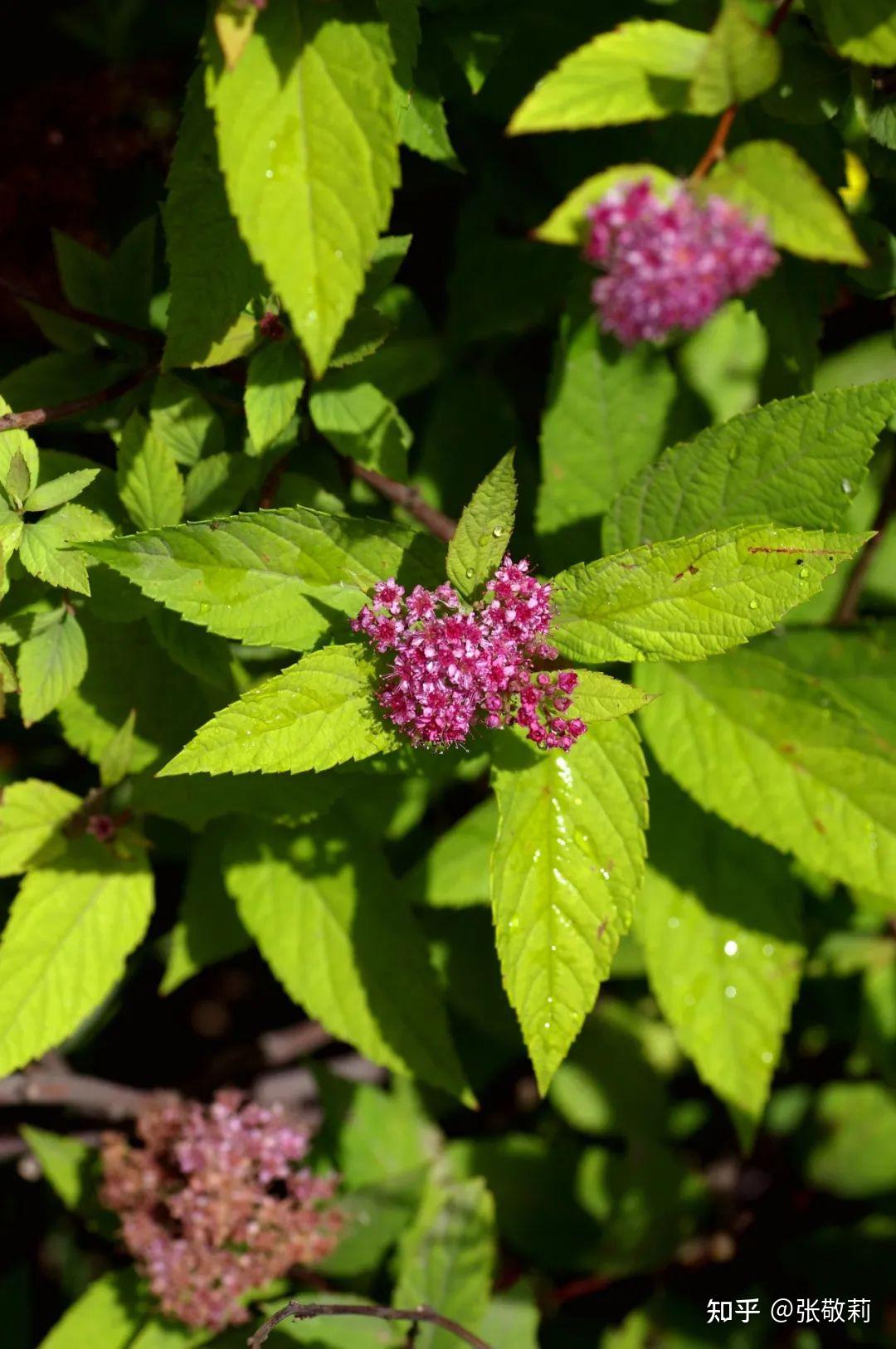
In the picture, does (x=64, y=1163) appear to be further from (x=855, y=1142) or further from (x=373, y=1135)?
(x=855, y=1142)

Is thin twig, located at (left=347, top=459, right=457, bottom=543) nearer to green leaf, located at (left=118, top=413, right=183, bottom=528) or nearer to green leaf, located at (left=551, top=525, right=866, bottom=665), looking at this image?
green leaf, located at (left=118, top=413, right=183, bottom=528)

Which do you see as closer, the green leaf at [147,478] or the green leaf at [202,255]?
the green leaf at [202,255]

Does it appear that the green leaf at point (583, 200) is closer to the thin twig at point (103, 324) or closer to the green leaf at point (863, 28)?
the green leaf at point (863, 28)

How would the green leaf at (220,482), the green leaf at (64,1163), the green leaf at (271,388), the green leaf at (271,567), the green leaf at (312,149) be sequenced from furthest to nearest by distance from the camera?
the green leaf at (64,1163), the green leaf at (220,482), the green leaf at (271,388), the green leaf at (271,567), the green leaf at (312,149)

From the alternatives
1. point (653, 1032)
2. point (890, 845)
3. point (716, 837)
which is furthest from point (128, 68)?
point (653, 1032)

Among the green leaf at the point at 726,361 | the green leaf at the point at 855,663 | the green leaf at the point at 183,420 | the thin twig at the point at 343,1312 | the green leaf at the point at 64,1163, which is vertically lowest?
the green leaf at the point at 64,1163

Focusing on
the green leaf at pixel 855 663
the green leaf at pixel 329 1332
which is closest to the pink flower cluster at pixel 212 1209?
the green leaf at pixel 329 1332

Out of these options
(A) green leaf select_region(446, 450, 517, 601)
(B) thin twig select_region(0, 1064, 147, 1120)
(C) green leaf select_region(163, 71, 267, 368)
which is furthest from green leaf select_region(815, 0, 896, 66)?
(B) thin twig select_region(0, 1064, 147, 1120)
